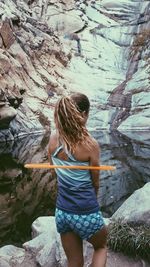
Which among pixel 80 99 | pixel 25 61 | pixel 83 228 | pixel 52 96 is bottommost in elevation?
pixel 52 96

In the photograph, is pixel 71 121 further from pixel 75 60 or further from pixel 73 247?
pixel 75 60

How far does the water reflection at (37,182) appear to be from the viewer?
38.7ft

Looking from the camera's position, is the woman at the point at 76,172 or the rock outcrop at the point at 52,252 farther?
the rock outcrop at the point at 52,252

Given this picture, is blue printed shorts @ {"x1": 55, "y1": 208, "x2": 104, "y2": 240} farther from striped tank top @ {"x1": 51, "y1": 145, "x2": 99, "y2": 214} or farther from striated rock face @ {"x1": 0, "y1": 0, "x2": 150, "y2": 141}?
striated rock face @ {"x1": 0, "y1": 0, "x2": 150, "y2": 141}

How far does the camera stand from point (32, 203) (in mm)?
13727

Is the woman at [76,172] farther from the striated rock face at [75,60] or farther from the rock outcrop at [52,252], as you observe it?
the striated rock face at [75,60]

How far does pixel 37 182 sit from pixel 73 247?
12.0 meters

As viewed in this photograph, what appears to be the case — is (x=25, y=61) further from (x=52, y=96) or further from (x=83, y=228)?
(x=83, y=228)

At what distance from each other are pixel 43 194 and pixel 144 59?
1164 inches

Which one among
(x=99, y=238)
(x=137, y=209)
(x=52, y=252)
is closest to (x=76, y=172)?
(x=99, y=238)

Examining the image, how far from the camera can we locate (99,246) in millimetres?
4641

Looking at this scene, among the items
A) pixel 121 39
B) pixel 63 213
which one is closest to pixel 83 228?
pixel 63 213

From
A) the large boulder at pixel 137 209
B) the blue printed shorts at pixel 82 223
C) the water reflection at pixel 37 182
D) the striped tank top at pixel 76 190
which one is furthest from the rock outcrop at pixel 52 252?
the striped tank top at pixel 76 190

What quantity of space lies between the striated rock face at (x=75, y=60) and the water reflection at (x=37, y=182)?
6038mm
